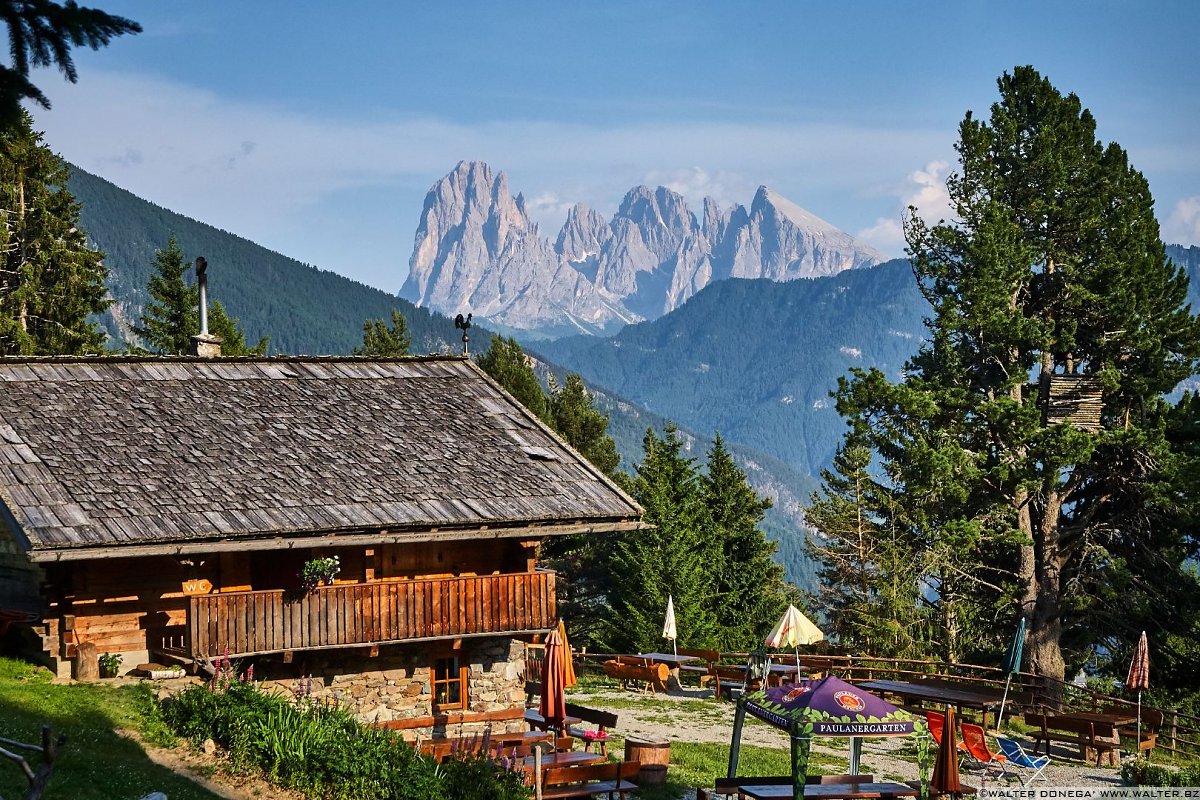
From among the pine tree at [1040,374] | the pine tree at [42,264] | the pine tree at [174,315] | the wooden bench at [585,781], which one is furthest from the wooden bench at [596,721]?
the pine tree at [174,315]

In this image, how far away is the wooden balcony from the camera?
814 inches

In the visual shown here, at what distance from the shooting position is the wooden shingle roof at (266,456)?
20516 mm

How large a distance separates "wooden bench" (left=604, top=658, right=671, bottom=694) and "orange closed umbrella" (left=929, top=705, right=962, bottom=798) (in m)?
15.6

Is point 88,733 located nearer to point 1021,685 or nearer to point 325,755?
A: point 325,755

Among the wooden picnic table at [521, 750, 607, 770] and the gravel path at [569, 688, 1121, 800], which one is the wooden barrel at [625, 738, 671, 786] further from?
the wooden picnic table at [521, 750, 607, 770]

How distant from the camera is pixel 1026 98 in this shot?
4281 cm

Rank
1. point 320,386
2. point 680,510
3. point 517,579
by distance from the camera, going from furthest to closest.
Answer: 1. point 680,510
2. point 320,386
3. point 517,579

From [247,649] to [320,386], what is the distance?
7.16 metres

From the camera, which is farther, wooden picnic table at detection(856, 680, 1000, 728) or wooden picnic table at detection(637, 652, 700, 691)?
wooden picnic table at detection(637, 652, 700, 691)

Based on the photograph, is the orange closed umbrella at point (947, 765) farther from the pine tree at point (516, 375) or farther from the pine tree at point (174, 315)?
the pine tree at point (174, 315)

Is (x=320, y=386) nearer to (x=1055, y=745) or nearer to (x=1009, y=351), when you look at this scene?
(x=1055, y=745)

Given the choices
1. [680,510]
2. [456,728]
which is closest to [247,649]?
[456,728]

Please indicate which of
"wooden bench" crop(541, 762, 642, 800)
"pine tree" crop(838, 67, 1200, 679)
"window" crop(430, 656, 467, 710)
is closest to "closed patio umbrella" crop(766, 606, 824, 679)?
"window" crop(430, 656, 467, 710)

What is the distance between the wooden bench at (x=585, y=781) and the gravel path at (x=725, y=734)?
1213 millimetres
